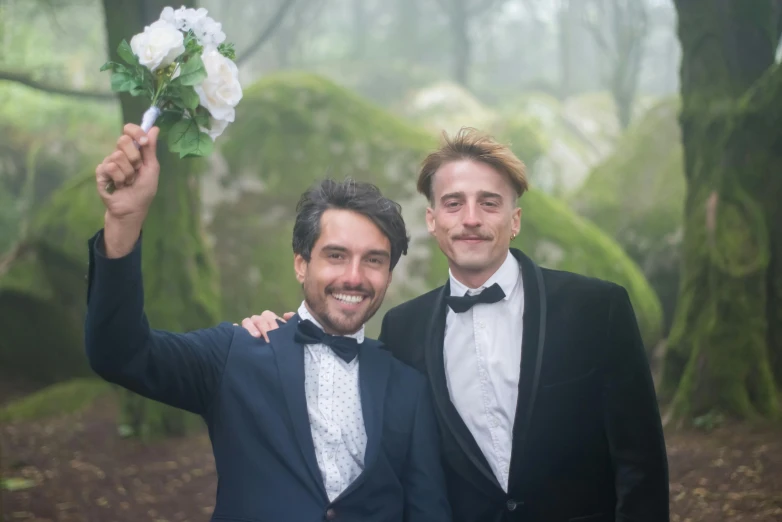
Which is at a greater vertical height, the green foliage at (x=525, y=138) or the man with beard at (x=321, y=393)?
the green foliage at (x=525, y=138)

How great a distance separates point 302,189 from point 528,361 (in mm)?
4283

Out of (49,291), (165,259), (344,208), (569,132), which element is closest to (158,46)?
(344,208)

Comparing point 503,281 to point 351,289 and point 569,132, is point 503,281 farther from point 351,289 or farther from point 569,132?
point 569,132

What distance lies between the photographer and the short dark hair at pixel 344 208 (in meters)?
2.34

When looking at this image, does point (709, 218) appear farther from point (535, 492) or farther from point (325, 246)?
point (325, 246)

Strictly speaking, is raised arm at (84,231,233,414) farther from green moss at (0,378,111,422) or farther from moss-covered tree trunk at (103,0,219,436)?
green moss at (0,378,111,422)

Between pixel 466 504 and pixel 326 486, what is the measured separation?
19.9 inches

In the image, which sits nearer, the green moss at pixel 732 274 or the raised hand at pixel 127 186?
the raised hand at pixel 127 186

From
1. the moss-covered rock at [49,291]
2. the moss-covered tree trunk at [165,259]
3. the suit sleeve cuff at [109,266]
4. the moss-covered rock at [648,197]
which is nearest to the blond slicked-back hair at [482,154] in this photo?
the suit sleeve cuff at [109,266]

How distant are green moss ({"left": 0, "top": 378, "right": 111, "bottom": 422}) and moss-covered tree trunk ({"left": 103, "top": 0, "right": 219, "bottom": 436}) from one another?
956mm

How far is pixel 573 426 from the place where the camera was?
2432mm

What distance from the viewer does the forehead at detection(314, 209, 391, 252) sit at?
2.30 m

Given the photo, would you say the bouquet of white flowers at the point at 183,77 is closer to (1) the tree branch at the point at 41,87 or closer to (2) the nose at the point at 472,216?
(2) the nose at the point at 472,216

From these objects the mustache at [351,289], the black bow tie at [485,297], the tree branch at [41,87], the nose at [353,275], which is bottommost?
the black bow tie at [485,297]
